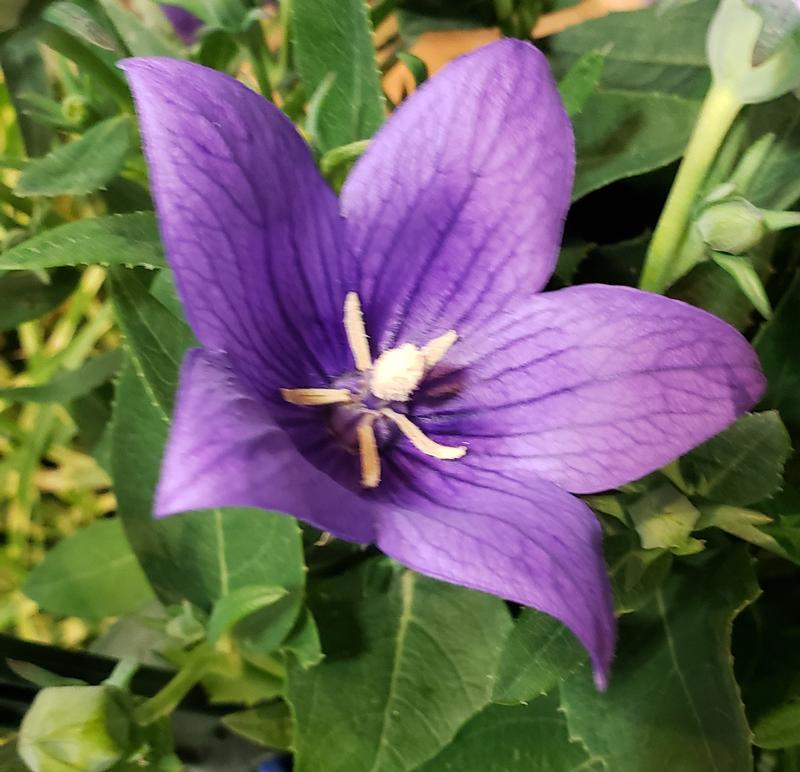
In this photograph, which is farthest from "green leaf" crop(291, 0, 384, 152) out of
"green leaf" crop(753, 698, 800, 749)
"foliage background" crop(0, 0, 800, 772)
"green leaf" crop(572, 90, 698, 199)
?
"green leaf" crop(753, 698, 800, 749)

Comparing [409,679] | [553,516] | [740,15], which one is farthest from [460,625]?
[740,15]

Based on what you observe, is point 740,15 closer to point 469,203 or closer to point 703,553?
point 469,203

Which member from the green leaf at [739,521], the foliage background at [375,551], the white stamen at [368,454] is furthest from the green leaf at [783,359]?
the white stamen at [368,454]

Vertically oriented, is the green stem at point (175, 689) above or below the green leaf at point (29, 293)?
below

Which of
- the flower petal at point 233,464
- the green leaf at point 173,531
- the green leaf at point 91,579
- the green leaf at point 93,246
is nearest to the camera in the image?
the flower petal at point 233,464

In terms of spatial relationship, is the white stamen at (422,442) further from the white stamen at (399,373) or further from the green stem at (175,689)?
the green stem at (175,689)

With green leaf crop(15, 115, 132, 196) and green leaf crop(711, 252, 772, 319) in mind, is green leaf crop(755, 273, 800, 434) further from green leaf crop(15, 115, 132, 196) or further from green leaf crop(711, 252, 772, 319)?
green leaf crop(15, 115, 132, 196)

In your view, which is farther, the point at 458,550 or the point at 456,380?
the point at 456,380
